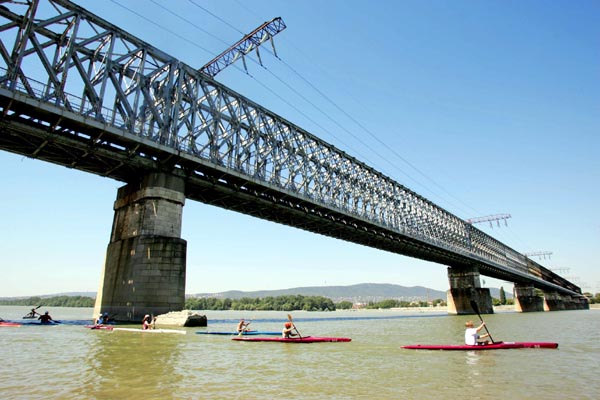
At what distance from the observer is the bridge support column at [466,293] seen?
3725 inches

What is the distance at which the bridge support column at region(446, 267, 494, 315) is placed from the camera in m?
94.6

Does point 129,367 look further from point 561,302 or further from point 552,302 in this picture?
point 561,302

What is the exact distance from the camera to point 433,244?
8206 cm

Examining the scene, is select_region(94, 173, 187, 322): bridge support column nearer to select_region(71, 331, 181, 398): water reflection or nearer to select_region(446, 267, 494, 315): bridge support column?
select_region(71, 331, 181, 398): water reflection

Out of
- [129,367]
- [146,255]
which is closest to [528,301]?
[146,255]

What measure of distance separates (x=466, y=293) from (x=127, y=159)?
90361mm

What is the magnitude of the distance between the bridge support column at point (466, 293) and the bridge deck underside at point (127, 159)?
49.1m

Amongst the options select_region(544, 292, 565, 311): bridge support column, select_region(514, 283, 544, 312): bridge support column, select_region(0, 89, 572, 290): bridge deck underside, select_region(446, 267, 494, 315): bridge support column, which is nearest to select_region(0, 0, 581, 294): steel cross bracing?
select_region(0, 89, 572, 290): bridge deck underside

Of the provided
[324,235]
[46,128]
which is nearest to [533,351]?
[46,128]

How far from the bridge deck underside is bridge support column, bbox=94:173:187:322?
251cm

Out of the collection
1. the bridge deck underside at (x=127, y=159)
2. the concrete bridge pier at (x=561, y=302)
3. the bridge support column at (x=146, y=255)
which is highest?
the bridge deck underside at (x=127, y=159)

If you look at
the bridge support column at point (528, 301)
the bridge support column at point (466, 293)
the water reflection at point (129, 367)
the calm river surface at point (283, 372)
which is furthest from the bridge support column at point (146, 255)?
the bridge support column at point (528, 301)

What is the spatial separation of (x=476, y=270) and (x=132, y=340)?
9801cm

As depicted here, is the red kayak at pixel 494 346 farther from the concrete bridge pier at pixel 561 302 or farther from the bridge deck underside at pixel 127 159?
the concrete bridge pier at pixel 561 302
